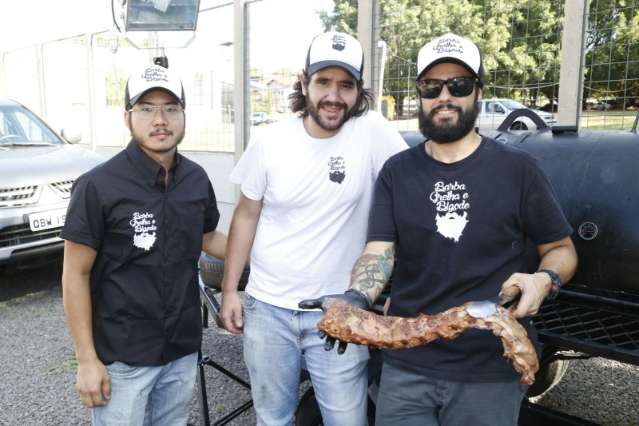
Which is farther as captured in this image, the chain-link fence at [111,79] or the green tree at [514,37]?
the chain-link fence at [111,79]

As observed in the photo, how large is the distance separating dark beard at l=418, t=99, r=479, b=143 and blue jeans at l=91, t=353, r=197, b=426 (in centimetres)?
129

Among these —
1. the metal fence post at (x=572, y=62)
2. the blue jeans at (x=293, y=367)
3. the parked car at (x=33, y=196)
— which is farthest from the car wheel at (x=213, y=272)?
the metal fence post at (x=572, y=62)

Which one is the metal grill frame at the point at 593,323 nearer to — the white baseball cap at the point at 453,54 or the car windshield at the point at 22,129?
the white baseball cap at the point at 453,54

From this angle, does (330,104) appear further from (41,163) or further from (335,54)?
(41,163)

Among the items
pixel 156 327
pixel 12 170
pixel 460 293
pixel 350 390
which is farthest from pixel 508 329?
pixel 12 170

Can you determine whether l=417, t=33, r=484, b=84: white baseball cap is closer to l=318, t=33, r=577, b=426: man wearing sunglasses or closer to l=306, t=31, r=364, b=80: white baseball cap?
l=318, t=33, r=577, b=426: man wearing sunglasses

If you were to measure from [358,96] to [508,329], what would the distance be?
117 cm

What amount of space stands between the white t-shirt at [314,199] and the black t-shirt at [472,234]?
385mm

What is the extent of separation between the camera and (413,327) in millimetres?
1787

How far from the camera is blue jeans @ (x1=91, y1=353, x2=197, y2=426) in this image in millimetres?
2168

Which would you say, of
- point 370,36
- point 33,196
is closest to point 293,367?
point 33,196

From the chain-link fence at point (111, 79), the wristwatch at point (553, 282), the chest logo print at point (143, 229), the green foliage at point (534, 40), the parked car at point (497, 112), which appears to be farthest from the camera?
the chain-link fence at point (111, 79)

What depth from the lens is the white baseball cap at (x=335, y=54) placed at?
7.41 ft

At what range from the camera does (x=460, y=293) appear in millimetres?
1921
